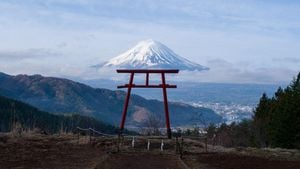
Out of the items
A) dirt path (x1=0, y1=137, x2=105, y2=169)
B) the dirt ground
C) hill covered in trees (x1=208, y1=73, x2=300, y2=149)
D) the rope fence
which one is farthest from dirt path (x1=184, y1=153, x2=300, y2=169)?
hill covered in trees (x1=208, y1=73, x2=300, y2=149)

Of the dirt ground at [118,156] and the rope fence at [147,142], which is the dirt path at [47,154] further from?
the rope fence at [147,142]

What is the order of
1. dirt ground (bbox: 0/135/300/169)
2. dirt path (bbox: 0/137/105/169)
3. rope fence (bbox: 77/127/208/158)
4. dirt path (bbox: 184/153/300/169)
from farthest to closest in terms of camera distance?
rope fence (bbox: 77/127/208/158) < dirt path (bbox: 184/153/300/169) < dirt ground (bbox: 0/135/300/169) < dirt path (bbox: 0/137/105/169)

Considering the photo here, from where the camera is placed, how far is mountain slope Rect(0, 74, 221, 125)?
160 meters

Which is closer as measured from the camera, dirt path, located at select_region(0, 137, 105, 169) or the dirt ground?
dirt path, located at select_region(0, 137, 105, 169)

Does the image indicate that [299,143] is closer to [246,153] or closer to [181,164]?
[246,153]

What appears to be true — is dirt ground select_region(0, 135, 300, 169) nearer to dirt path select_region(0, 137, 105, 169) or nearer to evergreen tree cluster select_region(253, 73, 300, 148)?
dirt path select_region(0, 137, 105, 169)

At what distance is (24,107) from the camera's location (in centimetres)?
8181

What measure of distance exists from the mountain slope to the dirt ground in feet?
406

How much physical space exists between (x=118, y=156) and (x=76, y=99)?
506ft

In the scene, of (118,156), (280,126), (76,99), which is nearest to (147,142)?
(118,156)

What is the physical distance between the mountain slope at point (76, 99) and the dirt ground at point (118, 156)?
12371 cm

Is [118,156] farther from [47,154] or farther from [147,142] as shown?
[147,142]

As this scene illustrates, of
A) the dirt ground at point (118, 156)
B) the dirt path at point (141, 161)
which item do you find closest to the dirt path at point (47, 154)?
the dirt ground at point (118, 156)

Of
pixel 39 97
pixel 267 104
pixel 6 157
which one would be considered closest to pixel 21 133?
pixel 6 157
